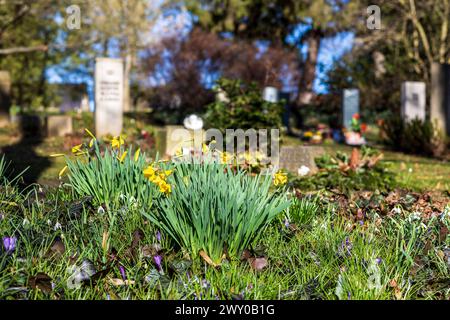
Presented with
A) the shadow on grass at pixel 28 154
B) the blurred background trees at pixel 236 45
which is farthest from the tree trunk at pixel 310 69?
the shadow on grass at pixel 28 154

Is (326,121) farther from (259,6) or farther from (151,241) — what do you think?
(151,241)

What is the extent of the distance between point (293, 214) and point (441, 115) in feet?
36.3

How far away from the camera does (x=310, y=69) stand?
28250 millimetres

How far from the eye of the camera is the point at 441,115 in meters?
14.1

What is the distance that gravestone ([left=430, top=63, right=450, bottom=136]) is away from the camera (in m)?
14.0

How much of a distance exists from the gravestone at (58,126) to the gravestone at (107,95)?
146cm

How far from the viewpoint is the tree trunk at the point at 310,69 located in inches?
1092

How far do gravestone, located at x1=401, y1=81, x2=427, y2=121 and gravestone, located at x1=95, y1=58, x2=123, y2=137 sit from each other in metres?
7.86

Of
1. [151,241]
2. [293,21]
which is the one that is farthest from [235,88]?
[293,21]

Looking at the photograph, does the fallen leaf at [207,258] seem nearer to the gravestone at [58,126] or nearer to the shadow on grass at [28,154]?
the shadow on grass at [28,154]

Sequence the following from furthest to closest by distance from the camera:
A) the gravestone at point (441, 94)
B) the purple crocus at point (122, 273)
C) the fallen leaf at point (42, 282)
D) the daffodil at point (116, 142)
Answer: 1. the gravestone at point (441, 94)
2. the daffodil at point (116, 142)
3. the purple crocus at point (122, 273)
4. the fallen leaf at point (42, 282)

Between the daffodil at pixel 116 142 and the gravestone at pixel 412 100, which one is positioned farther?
the gravestone at pixel 412 100
